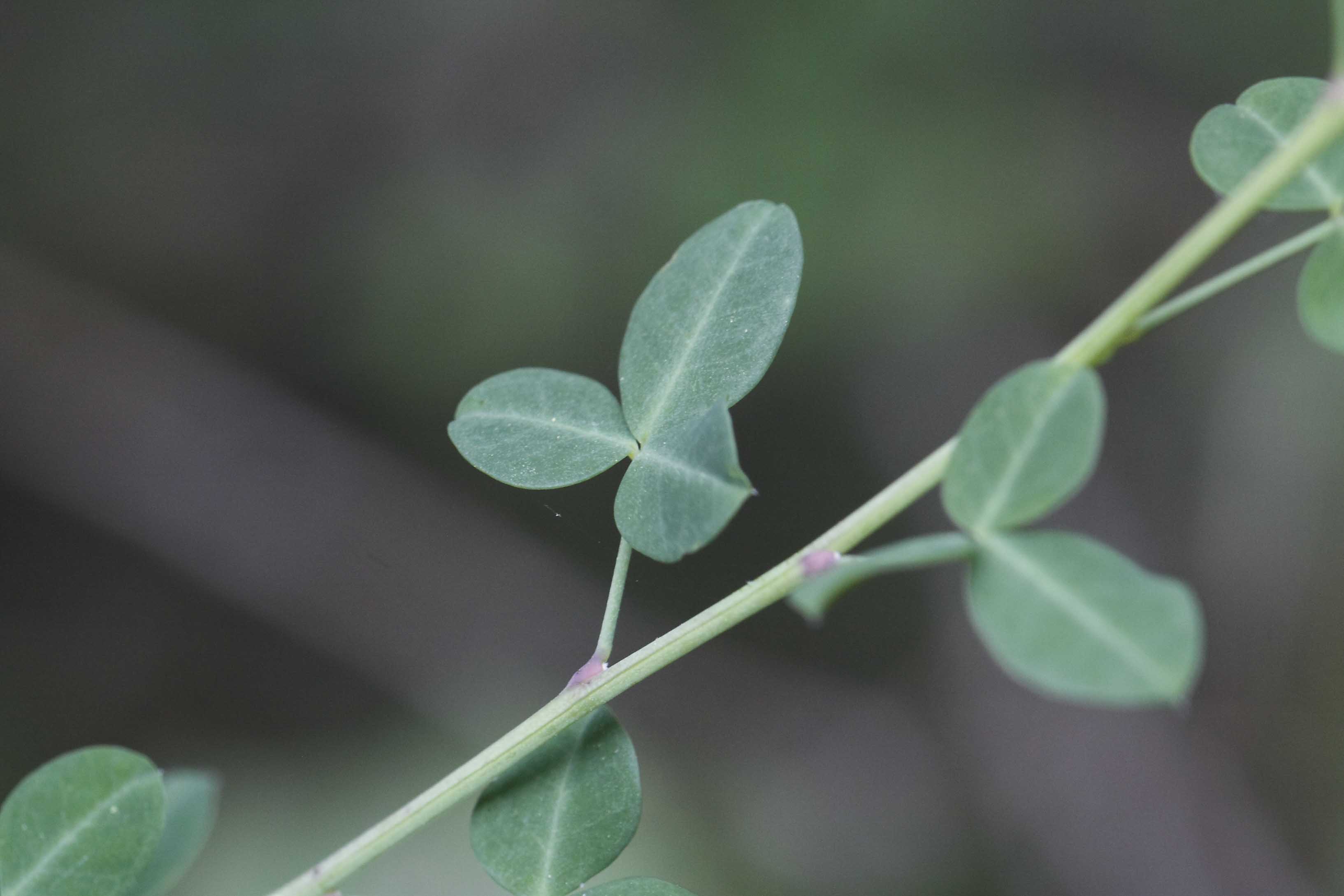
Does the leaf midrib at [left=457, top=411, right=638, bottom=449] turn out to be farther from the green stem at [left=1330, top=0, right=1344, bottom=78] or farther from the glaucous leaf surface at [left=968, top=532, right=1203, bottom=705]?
the green stem at [left=1330, top=0, right=1344, bottom=78]

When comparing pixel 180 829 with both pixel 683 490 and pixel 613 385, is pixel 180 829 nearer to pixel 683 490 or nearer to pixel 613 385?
pixel 683 490

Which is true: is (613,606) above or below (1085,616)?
above

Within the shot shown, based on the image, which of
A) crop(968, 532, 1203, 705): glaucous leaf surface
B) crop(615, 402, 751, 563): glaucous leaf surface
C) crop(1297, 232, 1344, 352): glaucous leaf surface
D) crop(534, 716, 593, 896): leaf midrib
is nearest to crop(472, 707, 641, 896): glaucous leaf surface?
crop(534, 716, 593, 896): leaf midrib

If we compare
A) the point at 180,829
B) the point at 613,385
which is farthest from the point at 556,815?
the point at 613,385

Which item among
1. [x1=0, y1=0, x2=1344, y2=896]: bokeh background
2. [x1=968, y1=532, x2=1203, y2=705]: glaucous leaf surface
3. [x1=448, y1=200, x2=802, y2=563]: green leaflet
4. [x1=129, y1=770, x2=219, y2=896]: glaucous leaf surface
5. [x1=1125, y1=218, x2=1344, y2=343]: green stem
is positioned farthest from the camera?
[x1=0, y1=0, x2=1344, y2=896]: bokeh background

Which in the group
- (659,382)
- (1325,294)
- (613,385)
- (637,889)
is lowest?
(637,889)

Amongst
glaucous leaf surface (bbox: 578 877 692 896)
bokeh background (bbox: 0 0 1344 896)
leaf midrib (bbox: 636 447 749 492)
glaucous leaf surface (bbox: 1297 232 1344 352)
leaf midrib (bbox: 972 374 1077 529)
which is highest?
bokeh background (bbox: 0 0 1344 896)

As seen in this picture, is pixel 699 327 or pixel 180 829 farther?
pixel 180 829
